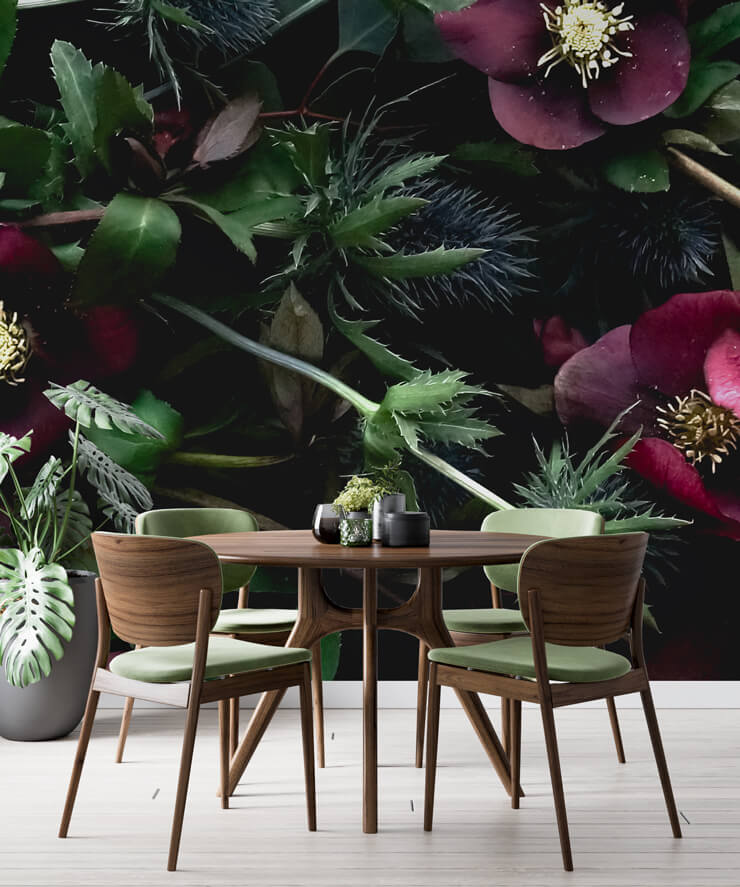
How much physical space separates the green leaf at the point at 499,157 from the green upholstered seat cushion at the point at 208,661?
92.3 inches

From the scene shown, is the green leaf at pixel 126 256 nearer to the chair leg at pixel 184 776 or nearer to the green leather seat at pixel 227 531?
the green leather seat at pixel 227 531

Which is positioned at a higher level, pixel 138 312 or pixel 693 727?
pixel 138 312

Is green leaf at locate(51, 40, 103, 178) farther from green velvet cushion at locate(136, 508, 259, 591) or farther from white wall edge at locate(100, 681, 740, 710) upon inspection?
white wall edge at locate(100, 681, 740, 710)

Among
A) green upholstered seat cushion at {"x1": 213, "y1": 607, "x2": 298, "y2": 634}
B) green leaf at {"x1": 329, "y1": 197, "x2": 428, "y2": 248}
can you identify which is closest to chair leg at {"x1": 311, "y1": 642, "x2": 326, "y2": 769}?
green upholstered seat cushion at {"x1": 213, "y1": 607, "x2": 298, "y2": 634}

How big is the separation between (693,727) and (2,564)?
99.7 inches

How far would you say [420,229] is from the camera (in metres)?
4.46

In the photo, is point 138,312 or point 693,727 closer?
point 693,727

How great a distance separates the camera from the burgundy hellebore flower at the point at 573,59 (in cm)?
438

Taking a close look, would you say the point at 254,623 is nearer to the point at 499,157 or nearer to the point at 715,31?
the point at 499,157

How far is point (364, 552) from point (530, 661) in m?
0.55

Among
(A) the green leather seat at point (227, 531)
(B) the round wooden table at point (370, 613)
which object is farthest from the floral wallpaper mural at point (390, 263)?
(B) the round wooden table at point (370, 613)

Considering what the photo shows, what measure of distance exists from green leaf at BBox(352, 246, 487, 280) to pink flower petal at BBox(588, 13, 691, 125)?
77 cm

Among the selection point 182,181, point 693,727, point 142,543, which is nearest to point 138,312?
point 182,181

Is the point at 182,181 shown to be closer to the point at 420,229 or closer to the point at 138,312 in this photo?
the point at 138,312
